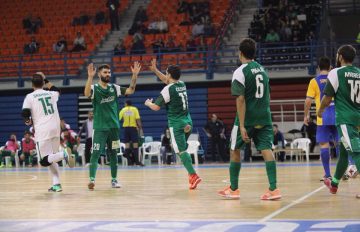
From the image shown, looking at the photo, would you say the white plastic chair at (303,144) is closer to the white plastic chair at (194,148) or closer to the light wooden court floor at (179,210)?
the white plastic chair at (194,148)

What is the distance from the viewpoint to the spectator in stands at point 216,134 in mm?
24391

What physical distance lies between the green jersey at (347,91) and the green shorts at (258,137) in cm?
85

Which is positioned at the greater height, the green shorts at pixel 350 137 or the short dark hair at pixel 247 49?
the short dark hair at pixel 247 49

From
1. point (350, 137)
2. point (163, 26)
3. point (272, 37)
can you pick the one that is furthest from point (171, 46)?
point (350, 137)

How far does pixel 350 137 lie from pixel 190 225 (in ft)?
9.45

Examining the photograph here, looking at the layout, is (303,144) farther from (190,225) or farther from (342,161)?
(190,225)

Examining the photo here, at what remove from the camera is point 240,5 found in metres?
29.1

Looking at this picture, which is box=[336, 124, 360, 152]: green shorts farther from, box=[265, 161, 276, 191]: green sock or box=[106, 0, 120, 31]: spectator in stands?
box=[106, 0, 120, 31]: spectator in stands

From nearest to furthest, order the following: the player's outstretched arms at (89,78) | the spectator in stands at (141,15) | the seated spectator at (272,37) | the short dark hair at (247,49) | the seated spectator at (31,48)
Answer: the short dark hair at (247,49) < the player's outstretched arms at (89,78) < the seated spectator at (272,37) < the seated spectator at (31,48) < the spectator in stands at (141,15)

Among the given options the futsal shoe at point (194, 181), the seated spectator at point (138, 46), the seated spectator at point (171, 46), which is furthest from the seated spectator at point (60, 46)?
the futsal shoe at point (194, 181)

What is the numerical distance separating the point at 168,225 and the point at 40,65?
2362 cm

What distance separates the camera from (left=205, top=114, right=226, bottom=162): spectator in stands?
24.4 metres

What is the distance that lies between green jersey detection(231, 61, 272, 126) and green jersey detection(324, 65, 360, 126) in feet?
2.55

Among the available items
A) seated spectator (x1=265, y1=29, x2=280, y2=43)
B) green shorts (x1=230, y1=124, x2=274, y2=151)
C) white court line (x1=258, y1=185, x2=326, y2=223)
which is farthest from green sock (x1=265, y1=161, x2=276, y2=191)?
seated spectator (x1=265, y1=29, x2=280, y2=43)
